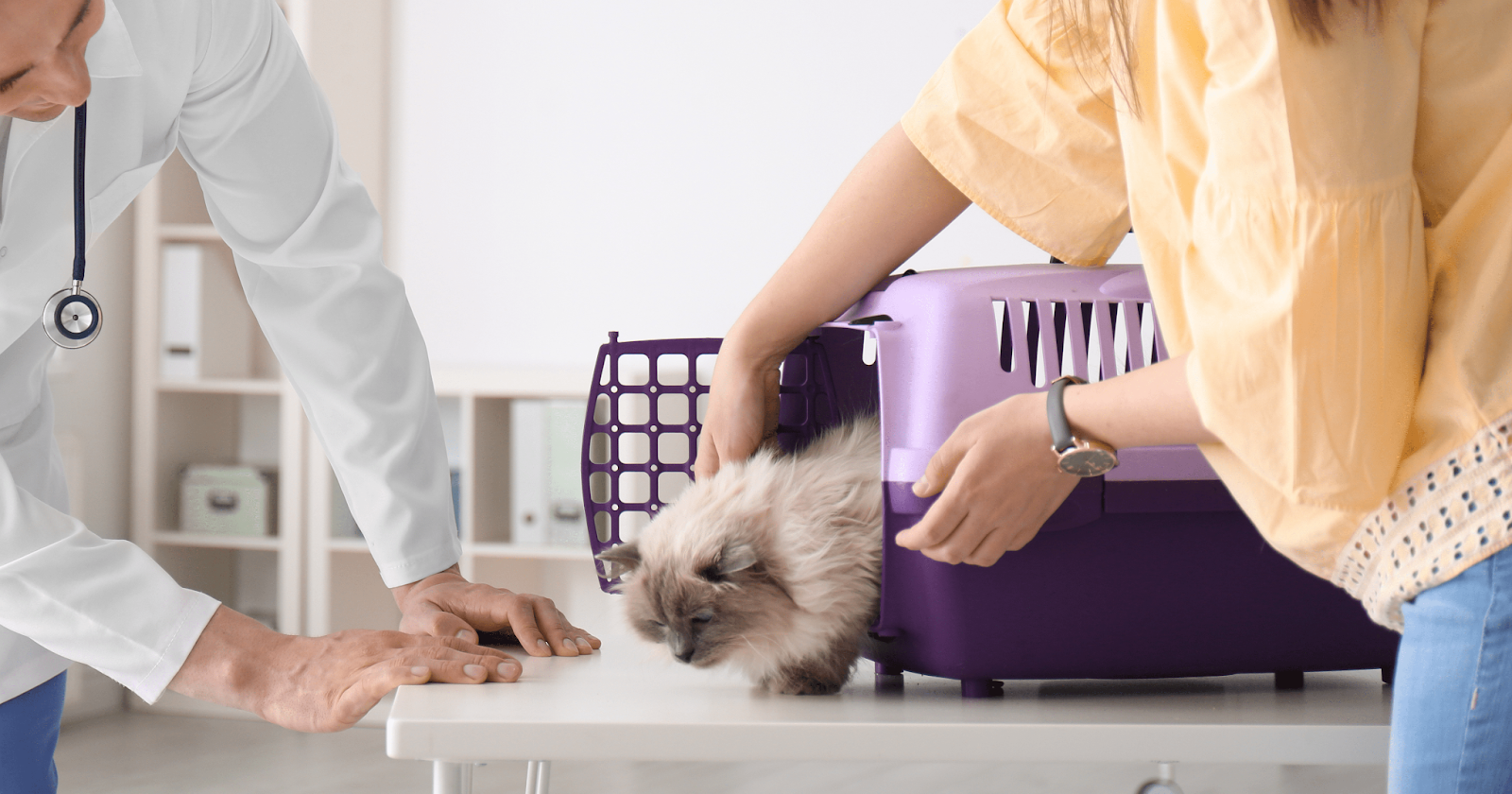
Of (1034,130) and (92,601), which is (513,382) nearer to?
(92,601)

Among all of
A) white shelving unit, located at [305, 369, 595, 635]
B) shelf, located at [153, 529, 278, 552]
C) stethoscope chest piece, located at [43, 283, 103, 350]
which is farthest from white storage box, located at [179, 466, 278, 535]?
stethoscope chest piece, located at [43, 283, 103, 350]

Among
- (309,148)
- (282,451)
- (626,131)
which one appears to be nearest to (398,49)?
(626,131)

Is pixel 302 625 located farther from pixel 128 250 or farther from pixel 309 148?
pixel 309 148

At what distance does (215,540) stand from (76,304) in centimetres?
260

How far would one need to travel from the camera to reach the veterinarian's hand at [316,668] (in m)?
0.82

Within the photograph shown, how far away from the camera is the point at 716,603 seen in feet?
2.73

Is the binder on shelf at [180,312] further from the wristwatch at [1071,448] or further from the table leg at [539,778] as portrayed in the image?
the wristwatch at [1071,448]

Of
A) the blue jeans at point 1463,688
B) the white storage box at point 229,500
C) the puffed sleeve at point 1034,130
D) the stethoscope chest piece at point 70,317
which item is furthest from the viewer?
the white storage box at point 229,500

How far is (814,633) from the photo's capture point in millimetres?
810

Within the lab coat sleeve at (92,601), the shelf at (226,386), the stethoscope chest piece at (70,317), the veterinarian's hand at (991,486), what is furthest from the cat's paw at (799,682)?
the shelf at (226,386)

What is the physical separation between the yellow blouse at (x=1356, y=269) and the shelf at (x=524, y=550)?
2.58m

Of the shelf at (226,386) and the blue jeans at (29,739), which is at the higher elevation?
the shelf at (226,386)

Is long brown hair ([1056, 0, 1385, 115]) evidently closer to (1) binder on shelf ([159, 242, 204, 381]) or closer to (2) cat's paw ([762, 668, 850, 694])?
(2) cat's paw ([762, 668, 850, 694])

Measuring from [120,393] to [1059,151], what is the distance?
3.52 metres
